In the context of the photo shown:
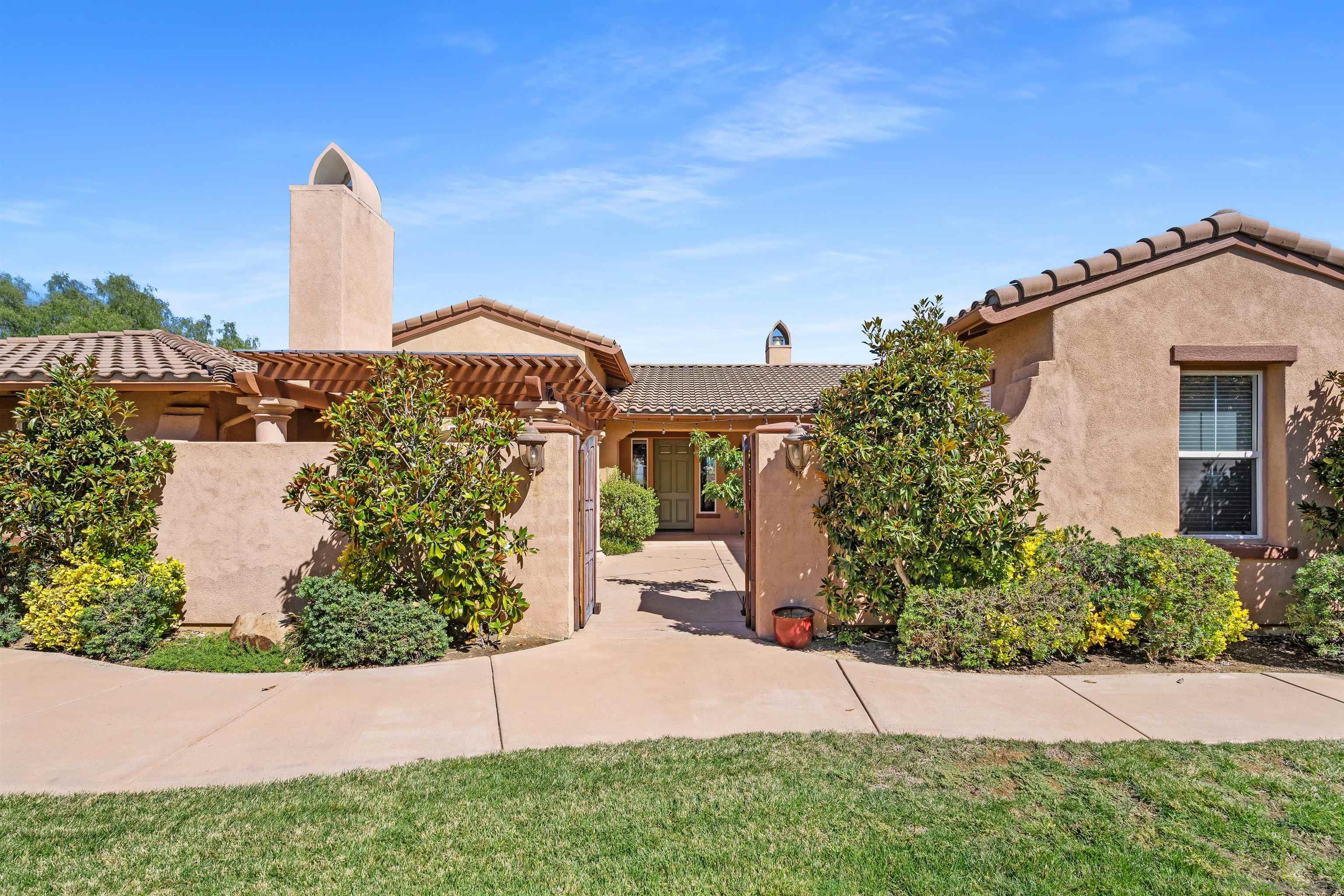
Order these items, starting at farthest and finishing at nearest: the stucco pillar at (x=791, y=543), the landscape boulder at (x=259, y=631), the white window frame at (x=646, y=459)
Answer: the white window frame at (x=646, y=459)
the stucco pillar at (x=791, y=543)
the landscape boulder at (x=259, y=631)

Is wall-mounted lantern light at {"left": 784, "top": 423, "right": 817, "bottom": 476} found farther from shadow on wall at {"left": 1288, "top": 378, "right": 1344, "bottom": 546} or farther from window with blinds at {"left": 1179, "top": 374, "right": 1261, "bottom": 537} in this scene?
shadow on wall at {"left": 1288, "top": 378, "right": 1344, "bottom": 546}

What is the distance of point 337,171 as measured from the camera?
479 inches

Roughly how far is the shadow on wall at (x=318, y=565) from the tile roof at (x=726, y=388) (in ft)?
29.9

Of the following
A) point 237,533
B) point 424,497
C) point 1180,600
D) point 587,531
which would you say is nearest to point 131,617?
point 237,533

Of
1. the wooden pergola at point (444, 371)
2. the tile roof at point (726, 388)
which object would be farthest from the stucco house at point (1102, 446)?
the tile roof at point (726, 388)

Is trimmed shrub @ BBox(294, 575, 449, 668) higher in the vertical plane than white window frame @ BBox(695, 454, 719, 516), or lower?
lower

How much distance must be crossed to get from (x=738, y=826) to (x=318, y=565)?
6.19m

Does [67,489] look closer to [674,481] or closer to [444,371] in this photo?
[444,371]

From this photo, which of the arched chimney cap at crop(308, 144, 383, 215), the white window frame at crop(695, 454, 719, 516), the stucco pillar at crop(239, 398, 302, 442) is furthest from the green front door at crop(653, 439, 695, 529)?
the stucco pillar at crop(239, 398, 302, 442)

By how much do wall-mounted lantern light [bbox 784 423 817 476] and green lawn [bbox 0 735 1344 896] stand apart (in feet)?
11.2

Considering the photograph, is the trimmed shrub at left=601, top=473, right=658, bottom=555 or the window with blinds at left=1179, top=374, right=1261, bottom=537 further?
the trimmed shrub at left=601, top=473, right=658, bottom=555

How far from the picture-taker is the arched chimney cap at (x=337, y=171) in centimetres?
1205

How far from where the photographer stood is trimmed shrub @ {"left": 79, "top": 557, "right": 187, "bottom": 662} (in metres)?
6.72

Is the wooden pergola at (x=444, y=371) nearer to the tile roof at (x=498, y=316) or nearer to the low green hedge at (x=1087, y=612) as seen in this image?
the tile roof at (x=498, y=316)
